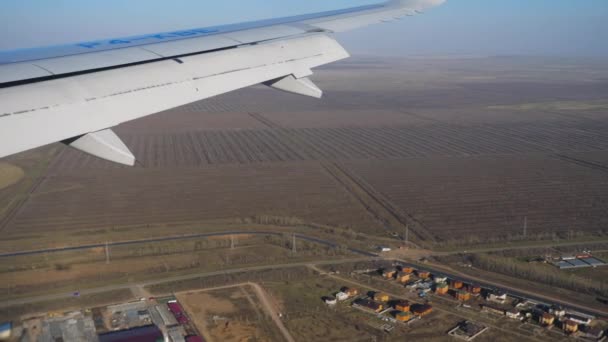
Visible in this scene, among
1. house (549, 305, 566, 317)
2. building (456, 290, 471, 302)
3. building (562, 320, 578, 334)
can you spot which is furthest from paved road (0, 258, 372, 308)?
building (562, 320, 578, 334)

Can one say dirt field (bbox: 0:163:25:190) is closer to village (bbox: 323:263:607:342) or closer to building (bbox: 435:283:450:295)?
village (bbox: 323:263:607:342)

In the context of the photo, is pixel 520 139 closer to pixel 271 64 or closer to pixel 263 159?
pixel 263 159

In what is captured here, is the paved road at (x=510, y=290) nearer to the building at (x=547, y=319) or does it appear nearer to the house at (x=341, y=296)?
the building at (x=547, y=319)

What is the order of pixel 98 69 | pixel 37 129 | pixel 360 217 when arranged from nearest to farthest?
pixel 37 129
pixel 98 69
pixel 360 217

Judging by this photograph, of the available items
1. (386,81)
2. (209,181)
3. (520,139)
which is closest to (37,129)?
(209,181)

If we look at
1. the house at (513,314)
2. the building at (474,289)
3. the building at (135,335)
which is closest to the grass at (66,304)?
the building at (135,335)

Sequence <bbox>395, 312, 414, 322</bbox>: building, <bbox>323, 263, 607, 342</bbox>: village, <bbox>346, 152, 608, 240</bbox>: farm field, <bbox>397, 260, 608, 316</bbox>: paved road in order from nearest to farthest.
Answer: <bbox>323, 263, 607, 342</bbox>: village < <bbox>395, 312, 414, 322</bbox>: building < <bbox>397, 260, 608, 316</bbox>: paved road < <bbox>346, 152, 608, 240</bbox>: farm field
